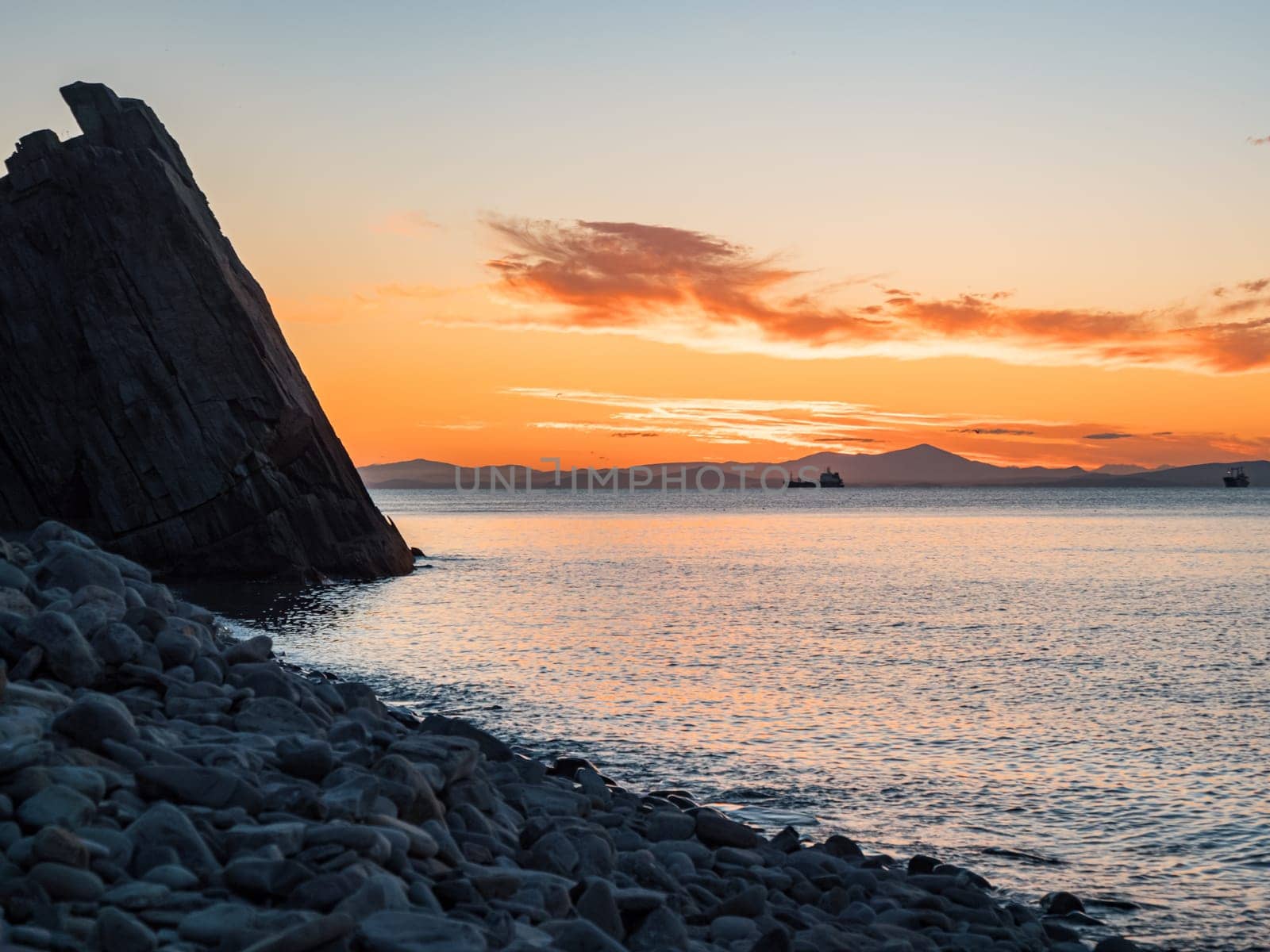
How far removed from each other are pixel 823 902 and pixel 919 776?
20.3 ft

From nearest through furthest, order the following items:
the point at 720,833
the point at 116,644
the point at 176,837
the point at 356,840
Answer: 1. the point at 176,837
2. the point at 356,840
3. the point at 116,644
4. the point at 720,833

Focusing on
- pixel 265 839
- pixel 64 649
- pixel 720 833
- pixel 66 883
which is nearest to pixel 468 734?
pixel 720 833

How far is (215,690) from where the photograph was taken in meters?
10.5

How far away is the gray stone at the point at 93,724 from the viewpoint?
26.5 ft

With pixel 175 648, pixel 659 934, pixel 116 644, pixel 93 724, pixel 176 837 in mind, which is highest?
pixel 116 644

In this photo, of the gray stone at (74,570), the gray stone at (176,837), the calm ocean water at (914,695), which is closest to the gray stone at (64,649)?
the gray stone at (74,570)

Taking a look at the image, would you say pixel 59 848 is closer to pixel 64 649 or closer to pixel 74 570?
pixel 64 649

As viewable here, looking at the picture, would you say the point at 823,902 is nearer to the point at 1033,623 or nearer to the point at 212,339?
the point at 1033,623

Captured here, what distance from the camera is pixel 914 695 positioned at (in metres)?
21.2

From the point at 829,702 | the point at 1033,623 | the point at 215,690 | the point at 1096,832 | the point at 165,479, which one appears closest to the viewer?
the point at 215,690

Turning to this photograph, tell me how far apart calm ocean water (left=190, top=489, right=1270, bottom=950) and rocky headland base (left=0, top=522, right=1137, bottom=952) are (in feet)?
6.33

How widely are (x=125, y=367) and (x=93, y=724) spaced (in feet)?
102

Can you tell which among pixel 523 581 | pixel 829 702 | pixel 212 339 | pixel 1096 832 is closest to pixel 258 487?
pixel 212 339

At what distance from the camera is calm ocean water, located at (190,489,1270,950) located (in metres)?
12.5
